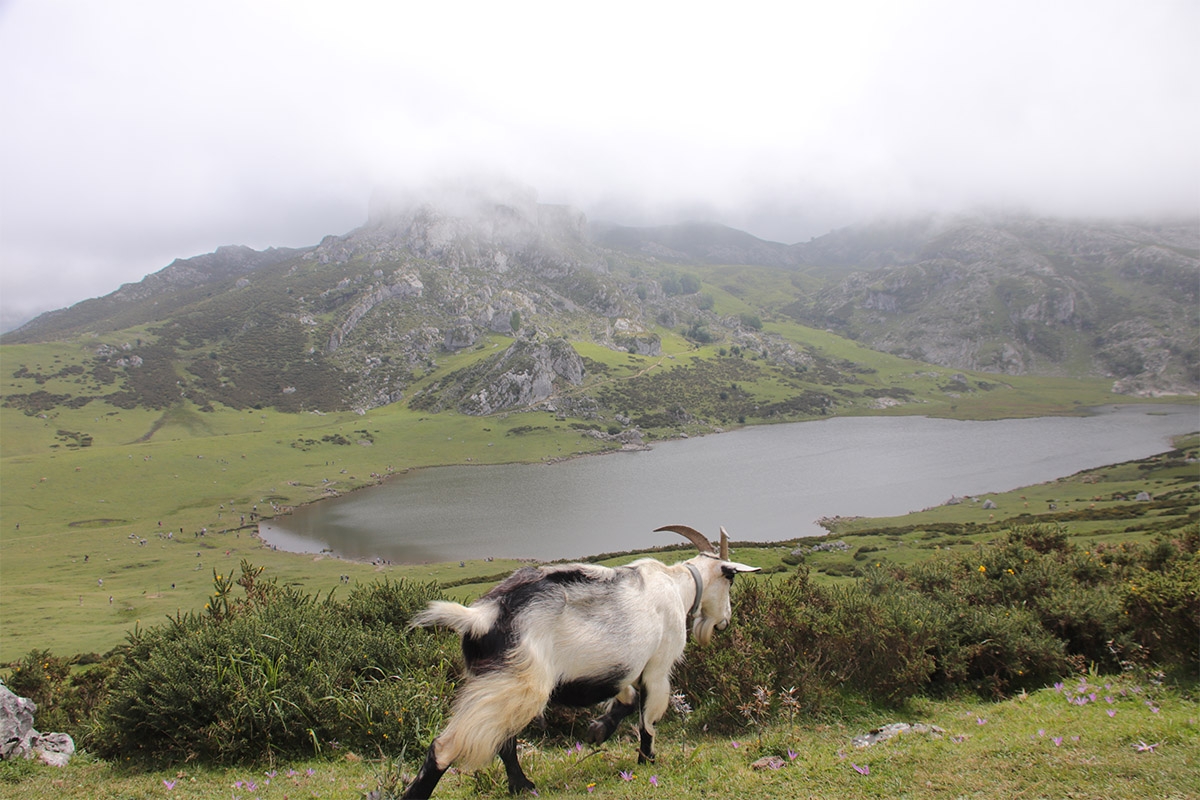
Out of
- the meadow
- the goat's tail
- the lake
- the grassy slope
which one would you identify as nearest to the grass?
the meadow

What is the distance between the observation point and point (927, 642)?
335 inches

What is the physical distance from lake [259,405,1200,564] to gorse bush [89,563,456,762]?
146 ft

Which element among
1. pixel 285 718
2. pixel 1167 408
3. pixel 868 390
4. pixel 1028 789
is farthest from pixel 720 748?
pixel 1167 408

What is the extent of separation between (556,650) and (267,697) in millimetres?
4496

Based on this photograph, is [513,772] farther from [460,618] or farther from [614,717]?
[460,618]

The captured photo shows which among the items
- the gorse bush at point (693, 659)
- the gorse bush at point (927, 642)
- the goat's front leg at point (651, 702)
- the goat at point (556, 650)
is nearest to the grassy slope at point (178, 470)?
the gorse bush at point (693, 659)

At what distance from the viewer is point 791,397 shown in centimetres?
15950

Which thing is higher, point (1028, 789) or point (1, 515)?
point (1028, 789)

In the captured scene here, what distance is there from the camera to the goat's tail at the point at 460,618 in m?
3.96

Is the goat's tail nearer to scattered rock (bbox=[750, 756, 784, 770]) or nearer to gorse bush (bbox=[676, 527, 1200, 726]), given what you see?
scattered rock (bbox=[750, 756, 784, 770])

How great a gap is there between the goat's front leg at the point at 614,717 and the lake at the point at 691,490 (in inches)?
1840

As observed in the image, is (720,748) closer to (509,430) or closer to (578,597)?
(578,597)

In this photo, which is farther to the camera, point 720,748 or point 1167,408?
point 1167,408

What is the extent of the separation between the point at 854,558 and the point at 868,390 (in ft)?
505
